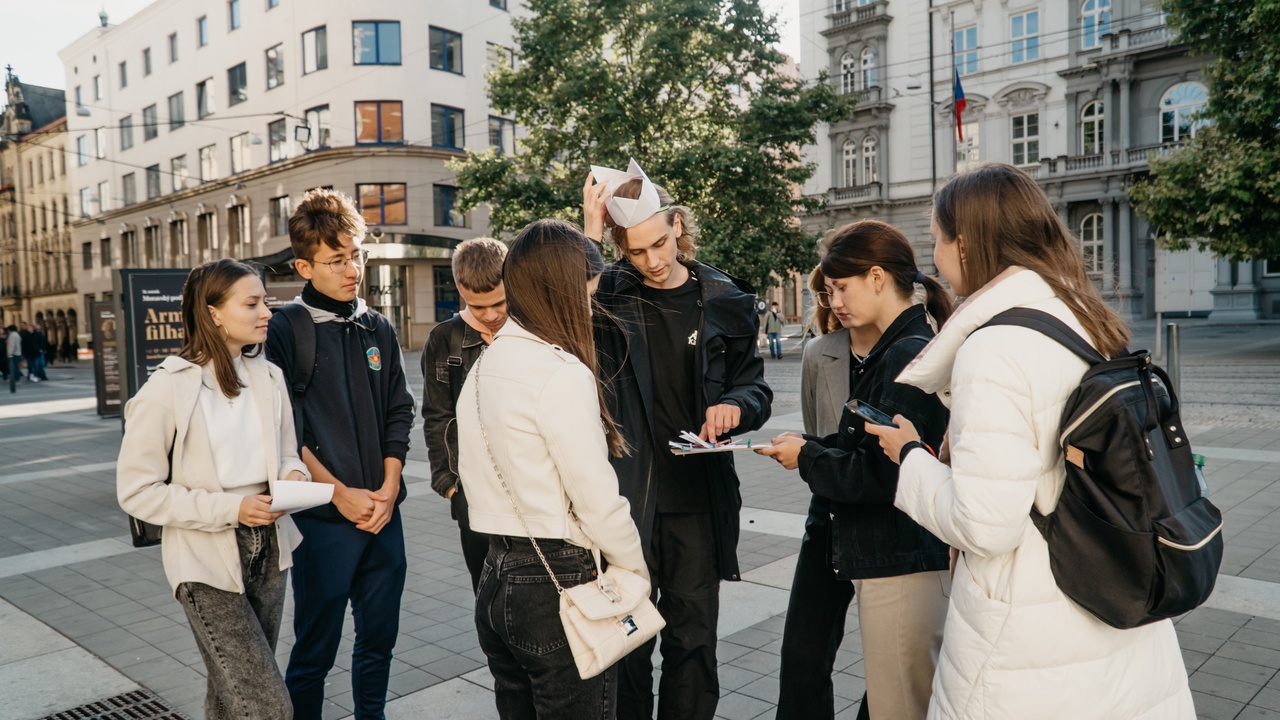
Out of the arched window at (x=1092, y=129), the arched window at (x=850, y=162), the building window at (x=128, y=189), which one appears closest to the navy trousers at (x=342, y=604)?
the arched window at (x=1092, y=129)

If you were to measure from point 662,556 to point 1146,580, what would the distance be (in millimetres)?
1659

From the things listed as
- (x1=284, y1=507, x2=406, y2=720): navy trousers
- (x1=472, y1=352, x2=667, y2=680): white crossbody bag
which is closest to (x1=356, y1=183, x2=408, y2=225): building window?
(x1=284, y1=507, x2=406, y2=720): navy trousers

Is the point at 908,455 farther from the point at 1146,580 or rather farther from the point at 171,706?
the point at 171,706

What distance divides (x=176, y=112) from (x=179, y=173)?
287 centimetres

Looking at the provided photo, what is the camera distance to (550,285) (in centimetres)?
228

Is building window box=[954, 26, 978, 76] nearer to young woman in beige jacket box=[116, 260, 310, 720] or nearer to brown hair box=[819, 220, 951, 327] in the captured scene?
brown hair box=[819, 220, 951, 327]

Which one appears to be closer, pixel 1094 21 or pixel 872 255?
pixel 872 255

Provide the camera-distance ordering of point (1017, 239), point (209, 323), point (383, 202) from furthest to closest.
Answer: point (383, 202) < point (209, 323) < point (1017, 239)

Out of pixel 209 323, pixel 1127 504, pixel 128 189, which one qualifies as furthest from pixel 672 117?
pixel 128 189

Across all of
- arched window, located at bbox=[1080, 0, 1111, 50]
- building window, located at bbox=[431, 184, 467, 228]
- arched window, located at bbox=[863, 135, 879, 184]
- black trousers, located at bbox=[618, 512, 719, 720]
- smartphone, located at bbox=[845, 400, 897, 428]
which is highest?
arched window, located at bbox=[1080, 0, 1111, 50]

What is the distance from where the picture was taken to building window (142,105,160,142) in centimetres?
4391

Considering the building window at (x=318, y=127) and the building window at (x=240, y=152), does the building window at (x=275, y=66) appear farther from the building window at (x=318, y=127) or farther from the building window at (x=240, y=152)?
the building window at (x=240, y=152)

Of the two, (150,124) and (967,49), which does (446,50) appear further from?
(967,49)

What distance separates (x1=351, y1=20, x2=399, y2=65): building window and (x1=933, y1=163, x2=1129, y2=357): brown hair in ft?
117
